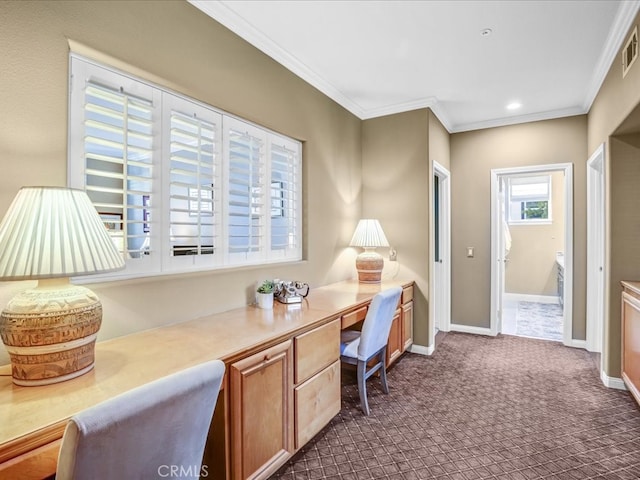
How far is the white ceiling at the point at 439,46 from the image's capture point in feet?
7.13

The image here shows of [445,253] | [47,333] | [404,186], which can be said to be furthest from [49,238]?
[445,253]

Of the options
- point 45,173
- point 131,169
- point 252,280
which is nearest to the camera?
point 45,173

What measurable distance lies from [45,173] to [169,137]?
66 centimetres

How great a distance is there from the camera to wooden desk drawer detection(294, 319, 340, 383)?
190cm

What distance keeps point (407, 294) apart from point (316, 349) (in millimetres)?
1739

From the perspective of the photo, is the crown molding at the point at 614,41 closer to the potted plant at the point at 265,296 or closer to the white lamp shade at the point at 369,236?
the white lamp shade at the point at 369,236

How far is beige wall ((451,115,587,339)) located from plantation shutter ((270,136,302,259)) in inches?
99.6

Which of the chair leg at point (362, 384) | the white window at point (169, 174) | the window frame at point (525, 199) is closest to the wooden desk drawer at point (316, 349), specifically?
the chair leg at point (362, 384)

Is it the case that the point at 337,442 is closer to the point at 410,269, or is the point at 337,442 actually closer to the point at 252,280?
the point at 252,280

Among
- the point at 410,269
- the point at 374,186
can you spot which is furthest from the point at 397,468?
the point at 374,186

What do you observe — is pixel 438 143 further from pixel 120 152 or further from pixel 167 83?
pixel 120 152

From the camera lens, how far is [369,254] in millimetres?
3500

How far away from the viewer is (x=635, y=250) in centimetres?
275

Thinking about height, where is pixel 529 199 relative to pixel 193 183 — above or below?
above
